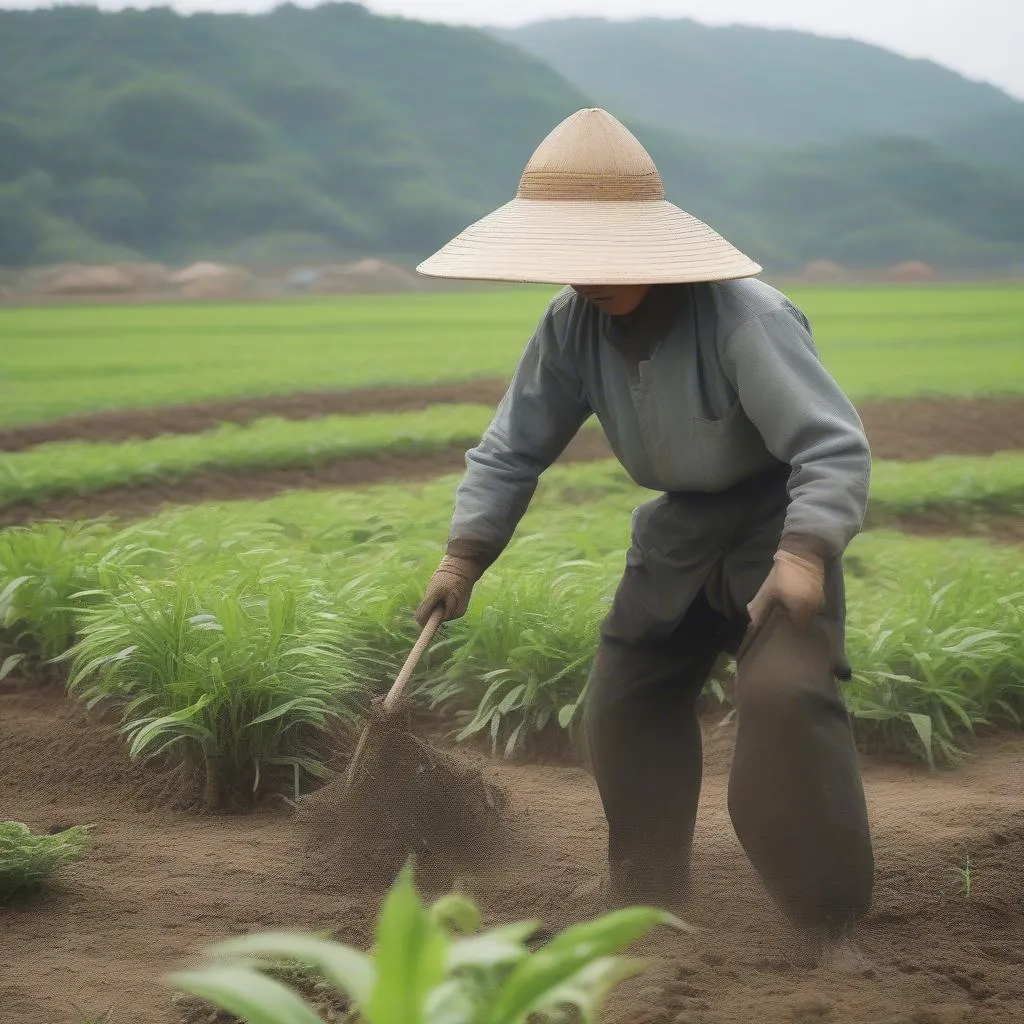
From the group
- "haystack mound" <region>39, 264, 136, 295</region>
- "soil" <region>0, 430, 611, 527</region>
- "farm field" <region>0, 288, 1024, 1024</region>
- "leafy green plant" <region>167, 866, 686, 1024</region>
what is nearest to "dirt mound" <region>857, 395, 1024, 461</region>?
"farm field" <region>0, 288, 1024, 1024</region>

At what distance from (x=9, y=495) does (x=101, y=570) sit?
1.80 metres

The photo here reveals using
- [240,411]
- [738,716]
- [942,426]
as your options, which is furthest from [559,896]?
[240,411]

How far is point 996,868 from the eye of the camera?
239 cm

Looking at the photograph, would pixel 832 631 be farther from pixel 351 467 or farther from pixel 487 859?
pixel 351 467

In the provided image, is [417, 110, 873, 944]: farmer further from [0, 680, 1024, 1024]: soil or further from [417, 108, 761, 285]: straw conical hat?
[0, 680, 1024, 1024]: soil

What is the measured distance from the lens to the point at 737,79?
8781 millimetres

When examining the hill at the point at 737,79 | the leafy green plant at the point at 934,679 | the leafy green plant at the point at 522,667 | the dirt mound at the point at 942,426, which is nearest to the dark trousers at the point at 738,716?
the leafy green plant at the point at 522,667

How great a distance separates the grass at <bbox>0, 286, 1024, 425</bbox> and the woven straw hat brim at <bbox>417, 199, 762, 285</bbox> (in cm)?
429

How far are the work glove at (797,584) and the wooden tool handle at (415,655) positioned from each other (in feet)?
2.09

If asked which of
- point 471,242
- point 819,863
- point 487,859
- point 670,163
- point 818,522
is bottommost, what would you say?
point 487,859

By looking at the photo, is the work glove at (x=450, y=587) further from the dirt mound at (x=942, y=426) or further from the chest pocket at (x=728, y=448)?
the dirt mound at (x=942, y=426)

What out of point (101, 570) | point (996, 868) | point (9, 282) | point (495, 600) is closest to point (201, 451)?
point (9, 282)

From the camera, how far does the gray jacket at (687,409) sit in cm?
197

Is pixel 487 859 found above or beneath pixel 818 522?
beneath
